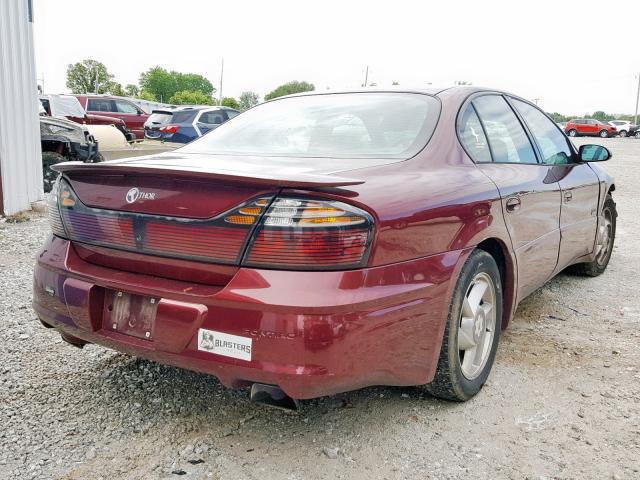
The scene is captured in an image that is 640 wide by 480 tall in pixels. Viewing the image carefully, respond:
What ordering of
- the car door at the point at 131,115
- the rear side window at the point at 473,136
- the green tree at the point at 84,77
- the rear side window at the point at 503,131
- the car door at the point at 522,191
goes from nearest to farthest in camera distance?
the rear side window at the point at 473,136 < the car door at the point at 522,191 < the rear side window at the point at 503,131 < the car door at the point at 131,115 < the green tree at the point at 84,77

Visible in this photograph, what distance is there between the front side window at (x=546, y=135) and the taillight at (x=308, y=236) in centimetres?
217

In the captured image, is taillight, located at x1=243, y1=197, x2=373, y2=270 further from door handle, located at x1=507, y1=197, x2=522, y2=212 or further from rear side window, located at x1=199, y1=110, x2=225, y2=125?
rear side window, located at x1=199, y1=110, x2=225, y2=125

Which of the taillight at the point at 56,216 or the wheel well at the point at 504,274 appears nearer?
the taillight at the point at 56,216

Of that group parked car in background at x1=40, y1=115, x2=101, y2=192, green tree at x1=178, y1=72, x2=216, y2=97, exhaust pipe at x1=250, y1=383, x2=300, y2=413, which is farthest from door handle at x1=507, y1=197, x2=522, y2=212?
green tree at x1=178, y1=72, x2=216, y2=97

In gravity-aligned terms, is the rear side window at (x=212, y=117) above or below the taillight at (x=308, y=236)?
below

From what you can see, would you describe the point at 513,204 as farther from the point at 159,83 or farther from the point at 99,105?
the point at 159,83

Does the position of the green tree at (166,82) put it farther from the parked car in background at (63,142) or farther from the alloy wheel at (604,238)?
the alloy wheel at (604,238)

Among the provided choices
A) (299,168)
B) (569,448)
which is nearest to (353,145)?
(299,168)

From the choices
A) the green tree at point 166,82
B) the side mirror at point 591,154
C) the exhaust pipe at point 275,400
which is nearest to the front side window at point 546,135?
the side mirror at point 591,154

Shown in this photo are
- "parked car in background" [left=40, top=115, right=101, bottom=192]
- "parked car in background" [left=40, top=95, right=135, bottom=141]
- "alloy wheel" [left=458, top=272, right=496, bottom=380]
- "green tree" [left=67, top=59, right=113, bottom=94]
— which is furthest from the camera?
"green tree" [left=67, top=59, right=113, bottom=94]

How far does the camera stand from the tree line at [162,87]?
292 feet

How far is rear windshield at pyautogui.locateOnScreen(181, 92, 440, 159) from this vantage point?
2721mm

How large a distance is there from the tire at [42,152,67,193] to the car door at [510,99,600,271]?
658cm

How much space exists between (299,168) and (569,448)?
1.57 meters
